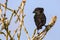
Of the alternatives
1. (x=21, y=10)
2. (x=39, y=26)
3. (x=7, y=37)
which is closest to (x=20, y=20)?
(x=21, y=10)

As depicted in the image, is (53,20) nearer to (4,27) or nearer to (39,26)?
(39,26)

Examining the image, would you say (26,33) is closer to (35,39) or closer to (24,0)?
(35,39)

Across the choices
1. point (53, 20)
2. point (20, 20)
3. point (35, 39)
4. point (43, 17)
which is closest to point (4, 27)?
point (20, 20)

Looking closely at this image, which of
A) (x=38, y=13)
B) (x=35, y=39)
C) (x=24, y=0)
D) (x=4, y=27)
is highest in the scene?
(x=24, y=0)

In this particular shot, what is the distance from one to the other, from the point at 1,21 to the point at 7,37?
21 centimetres

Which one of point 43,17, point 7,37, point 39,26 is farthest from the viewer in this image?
point 39,26

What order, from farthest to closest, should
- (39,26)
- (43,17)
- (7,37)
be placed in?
1. (39,26)
2. (43,17)
3. (7,37)

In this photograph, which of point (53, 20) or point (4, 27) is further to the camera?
point (53, 20)

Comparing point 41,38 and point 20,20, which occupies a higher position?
point 20,20

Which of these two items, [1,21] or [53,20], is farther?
[53,20]

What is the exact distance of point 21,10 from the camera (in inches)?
74.7

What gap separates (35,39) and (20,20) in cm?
28

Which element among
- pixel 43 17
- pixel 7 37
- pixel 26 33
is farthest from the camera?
pixel 43 17

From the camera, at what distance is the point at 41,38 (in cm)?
183
